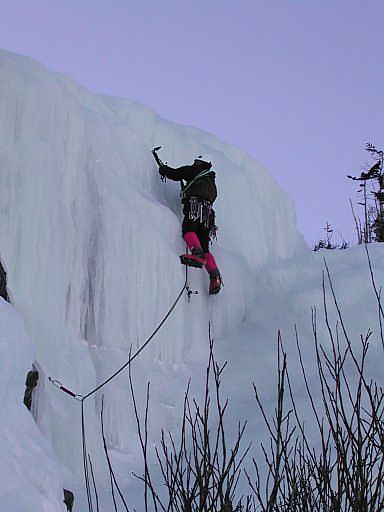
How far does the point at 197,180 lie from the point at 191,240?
0.64m

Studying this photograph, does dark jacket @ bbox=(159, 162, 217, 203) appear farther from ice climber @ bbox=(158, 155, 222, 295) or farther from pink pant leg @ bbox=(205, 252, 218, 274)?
pink pant leg @ bbox=(205, 252, 218, 274)

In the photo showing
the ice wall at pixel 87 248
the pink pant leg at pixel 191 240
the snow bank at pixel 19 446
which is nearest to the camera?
the snow bank at pixel 19 446

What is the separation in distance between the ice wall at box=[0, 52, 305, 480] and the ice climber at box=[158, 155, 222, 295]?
0.14 meters

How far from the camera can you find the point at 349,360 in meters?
6.03

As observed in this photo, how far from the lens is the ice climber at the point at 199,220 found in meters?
5.71

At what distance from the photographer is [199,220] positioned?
587 centimetres

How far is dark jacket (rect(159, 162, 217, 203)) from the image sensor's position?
596 centimetres

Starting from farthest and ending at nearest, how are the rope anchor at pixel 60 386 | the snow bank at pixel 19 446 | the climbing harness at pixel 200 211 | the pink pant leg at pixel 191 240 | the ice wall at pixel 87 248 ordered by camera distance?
1. the climbing harness at pixel 200 211
2. the pink pant leg at pixel 191 240
3. the ice wall at pixel 87 248
4. the rope anchor at pixel 60 386
5. the snow bank at pixel 19 446

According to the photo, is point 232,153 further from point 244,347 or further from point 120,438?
point 120,438

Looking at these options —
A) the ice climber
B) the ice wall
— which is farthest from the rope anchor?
the ice climber

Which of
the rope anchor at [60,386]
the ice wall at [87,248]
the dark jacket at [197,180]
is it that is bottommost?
the rope anchor at [60,386]

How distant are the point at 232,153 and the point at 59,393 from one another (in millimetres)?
4906

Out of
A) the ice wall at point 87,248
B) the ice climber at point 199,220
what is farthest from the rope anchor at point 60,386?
the ice climber at point 199,220

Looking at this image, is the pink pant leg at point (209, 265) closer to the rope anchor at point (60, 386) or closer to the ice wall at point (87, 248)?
the ice wall at point (87, 248)
